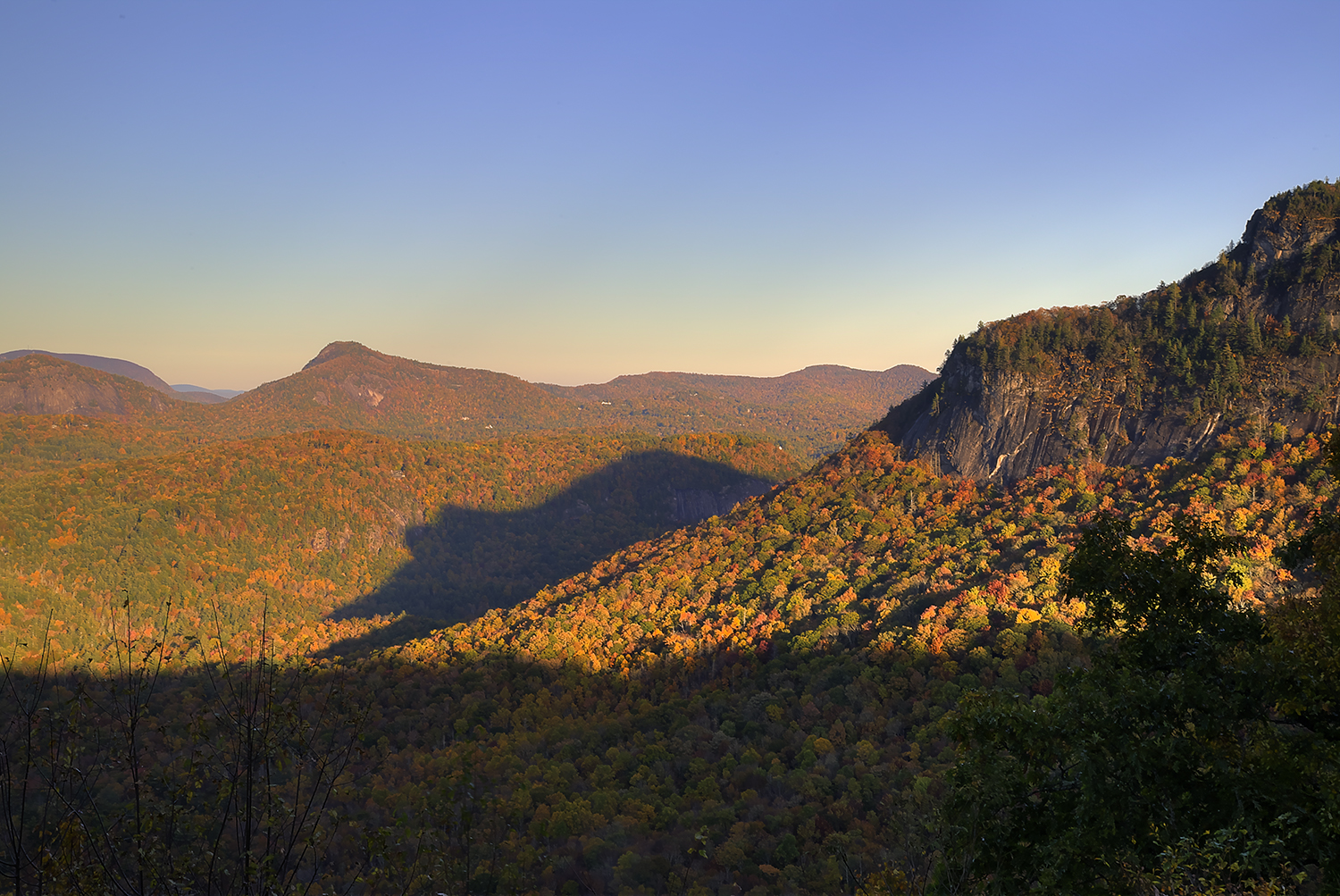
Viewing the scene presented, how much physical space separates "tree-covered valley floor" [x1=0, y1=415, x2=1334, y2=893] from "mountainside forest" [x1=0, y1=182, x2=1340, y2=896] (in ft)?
0.83

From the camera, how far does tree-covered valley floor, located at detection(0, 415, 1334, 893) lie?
9407 millimetres

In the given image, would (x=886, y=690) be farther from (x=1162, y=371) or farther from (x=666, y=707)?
(x=1162, y=371)

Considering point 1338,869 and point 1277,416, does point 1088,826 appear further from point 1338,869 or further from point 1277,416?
point 1277,416

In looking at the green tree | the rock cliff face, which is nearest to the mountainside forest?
the green tree

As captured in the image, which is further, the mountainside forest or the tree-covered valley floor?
the mountainside forest

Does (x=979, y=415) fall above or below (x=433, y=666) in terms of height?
above

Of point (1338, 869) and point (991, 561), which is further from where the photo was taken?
point (991, 561)

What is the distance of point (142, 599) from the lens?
171500 millimetres

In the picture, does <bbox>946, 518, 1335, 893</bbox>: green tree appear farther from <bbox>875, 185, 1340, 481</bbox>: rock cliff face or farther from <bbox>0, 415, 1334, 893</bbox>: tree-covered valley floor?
<bbox>875, 185, 1340, 481</bbox>: rock cliff face

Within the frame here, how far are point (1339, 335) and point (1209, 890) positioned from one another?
297ft

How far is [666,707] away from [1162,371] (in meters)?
74.3

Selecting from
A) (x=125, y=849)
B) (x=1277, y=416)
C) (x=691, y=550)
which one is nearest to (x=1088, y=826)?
(x=125, y=849)

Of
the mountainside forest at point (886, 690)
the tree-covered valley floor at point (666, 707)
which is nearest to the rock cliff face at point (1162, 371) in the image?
the mountainside forest at point (886, 690)

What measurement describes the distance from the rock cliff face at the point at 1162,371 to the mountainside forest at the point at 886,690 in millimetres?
364
